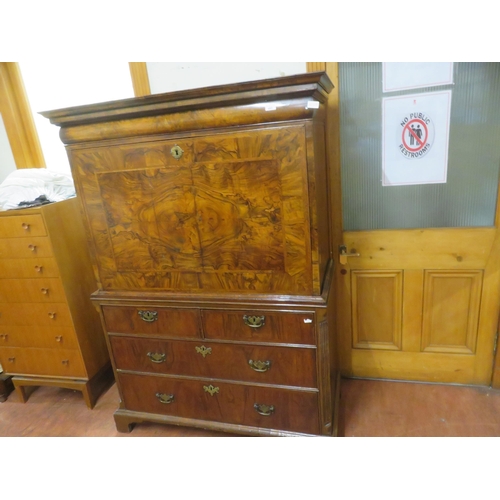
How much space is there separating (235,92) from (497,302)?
1665 mm

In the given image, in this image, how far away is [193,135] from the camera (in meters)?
1.33

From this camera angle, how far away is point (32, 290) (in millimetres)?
1916

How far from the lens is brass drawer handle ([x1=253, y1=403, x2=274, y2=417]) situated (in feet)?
5.19

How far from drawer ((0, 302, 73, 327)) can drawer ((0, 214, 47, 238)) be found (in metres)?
0.41

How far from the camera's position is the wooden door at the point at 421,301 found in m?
1.77

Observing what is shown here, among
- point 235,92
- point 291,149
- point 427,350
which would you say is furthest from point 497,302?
point 235,92

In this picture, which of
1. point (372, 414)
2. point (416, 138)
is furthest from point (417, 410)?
point (416, 138)

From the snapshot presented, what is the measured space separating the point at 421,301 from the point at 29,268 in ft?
6.93

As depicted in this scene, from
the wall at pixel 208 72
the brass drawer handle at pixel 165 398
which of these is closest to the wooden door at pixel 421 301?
the wall at pixel 208 72

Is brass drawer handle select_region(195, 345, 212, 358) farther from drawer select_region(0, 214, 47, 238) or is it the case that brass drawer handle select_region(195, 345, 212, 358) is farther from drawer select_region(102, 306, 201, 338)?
drawer select_region(0, 214, 47, 238)

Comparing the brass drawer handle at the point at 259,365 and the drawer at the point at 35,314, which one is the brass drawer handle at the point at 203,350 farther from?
the drawer at the point at 35,314

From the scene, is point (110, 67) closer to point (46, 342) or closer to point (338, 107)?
point (338, 107)

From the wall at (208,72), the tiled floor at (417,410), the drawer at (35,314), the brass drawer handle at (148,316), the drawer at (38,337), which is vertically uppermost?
the wall at (208,72)

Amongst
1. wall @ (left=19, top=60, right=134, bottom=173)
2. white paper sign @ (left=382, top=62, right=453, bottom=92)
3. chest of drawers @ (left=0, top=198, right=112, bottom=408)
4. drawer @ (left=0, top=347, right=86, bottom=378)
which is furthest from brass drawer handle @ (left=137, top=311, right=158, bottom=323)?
white paper sign @ (left=382, top=62, right=453, bottom=92)
